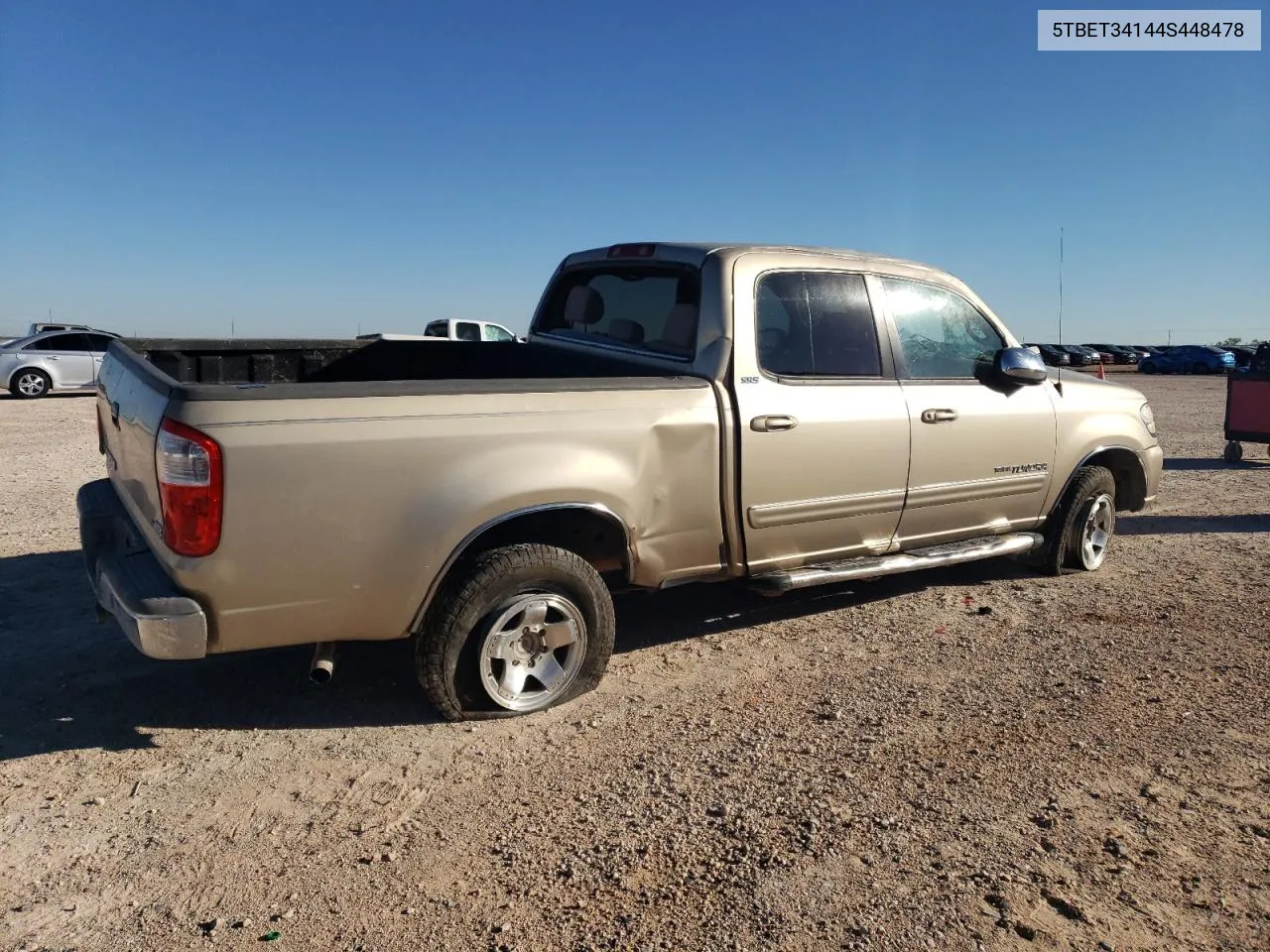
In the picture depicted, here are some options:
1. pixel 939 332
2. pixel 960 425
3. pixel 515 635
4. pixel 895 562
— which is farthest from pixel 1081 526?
pixel 515 635

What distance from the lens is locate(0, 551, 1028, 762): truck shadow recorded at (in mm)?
3728

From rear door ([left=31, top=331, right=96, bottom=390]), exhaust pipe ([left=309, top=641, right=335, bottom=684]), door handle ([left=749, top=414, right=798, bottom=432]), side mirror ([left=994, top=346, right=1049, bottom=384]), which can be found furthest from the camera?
rear door ([left=31, top=331, right=96, bottom=390])

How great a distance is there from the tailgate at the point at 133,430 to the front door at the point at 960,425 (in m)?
3.43

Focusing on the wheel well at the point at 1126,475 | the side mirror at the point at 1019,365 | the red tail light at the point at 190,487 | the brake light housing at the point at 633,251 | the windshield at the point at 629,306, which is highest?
the brake light housing at the point at 633,251

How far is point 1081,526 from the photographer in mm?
6008

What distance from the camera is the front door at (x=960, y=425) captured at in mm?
4902

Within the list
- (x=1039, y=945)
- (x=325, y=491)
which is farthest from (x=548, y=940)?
(x=325, y=491)

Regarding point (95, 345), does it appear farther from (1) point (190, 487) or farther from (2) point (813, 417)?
(2) point (813, 417)

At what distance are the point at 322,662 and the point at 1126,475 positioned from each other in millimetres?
5420

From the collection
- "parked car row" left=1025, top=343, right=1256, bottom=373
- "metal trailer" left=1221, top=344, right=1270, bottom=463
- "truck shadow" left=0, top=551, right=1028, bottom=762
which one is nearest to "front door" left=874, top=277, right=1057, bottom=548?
"truck shadow" left=0, top=551, right=1028, bottom=762

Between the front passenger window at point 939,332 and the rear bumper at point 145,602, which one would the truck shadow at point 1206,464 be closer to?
the front passenger window at point 939,332

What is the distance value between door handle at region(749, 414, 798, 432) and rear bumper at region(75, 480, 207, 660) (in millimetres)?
2336

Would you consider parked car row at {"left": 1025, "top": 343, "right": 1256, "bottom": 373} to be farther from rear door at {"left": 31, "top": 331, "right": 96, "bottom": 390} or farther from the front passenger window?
the front passenger window

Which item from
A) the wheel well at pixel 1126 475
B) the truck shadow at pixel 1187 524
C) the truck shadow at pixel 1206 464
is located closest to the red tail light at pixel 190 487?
the wheel well at pixel 1126 475
